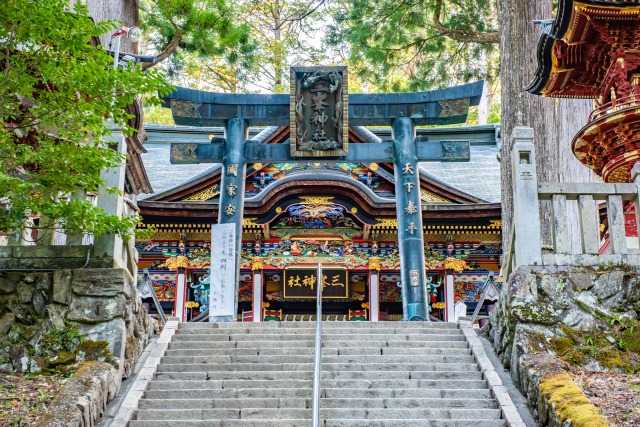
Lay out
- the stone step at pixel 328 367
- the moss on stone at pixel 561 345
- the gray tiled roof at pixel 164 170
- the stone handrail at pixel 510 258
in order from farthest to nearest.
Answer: the gray tiled roof at pixel 164 170 < the stone handrail at pixel 510 258 < the stone step at pixel 328 367 < the moss on stone at pixel 561 345

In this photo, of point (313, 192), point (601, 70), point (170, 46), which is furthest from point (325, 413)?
point (601, 70)

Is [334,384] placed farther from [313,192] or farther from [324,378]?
[313,192]

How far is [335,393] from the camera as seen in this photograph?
8.36 metres

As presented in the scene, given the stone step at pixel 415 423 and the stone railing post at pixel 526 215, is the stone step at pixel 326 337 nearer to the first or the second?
the stone railing post at pixel 526 215

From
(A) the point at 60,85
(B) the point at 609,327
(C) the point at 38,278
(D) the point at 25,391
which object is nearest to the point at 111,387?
(D) the point at 25,391

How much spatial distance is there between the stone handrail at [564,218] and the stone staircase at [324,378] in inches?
58.2

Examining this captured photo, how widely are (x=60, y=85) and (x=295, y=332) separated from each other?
407cm

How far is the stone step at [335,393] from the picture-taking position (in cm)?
827

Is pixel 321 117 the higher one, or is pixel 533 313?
pixel 321 117

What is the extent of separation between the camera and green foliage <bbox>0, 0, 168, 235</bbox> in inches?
303

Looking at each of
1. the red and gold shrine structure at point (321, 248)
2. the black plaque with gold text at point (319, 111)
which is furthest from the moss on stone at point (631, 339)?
the red and gold shrine structure at point (321, 248)

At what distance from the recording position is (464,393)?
8.29m

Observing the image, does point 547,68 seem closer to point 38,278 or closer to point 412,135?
point 412,135

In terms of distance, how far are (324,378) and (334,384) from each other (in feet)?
0.59
